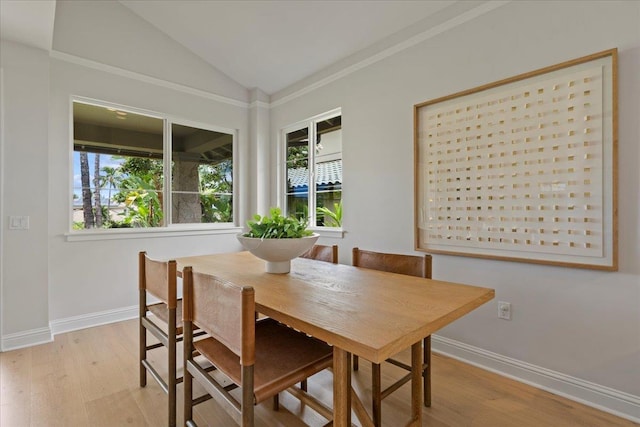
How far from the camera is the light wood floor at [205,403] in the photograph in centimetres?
165

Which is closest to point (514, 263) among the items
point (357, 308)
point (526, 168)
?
point (526, 168)

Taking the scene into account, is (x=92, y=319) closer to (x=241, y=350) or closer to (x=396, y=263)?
(x=241, y=350)

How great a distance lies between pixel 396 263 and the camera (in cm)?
183

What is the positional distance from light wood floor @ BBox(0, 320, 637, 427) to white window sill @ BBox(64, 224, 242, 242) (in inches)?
40.3

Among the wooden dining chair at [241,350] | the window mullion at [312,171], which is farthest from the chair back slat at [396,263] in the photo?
the window mullion at [312,171]

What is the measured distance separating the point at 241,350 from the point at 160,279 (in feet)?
2.59

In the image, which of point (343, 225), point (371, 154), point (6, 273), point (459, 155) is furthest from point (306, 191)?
point (6, 273)

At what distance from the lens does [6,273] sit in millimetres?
2459

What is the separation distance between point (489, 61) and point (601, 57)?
594mm

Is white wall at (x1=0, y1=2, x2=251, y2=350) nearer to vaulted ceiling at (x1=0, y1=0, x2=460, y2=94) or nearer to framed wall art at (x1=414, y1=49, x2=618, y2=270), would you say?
vaulted ceiling at (x1=0, y1=0, x2=460, y2=94)

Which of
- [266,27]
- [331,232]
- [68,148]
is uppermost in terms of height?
[266,27]

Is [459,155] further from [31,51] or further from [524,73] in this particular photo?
[31,51]

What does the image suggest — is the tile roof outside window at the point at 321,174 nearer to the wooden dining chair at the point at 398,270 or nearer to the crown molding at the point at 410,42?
the crown molding at the point at 410,42

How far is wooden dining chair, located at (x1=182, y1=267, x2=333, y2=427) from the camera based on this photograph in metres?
1.05
